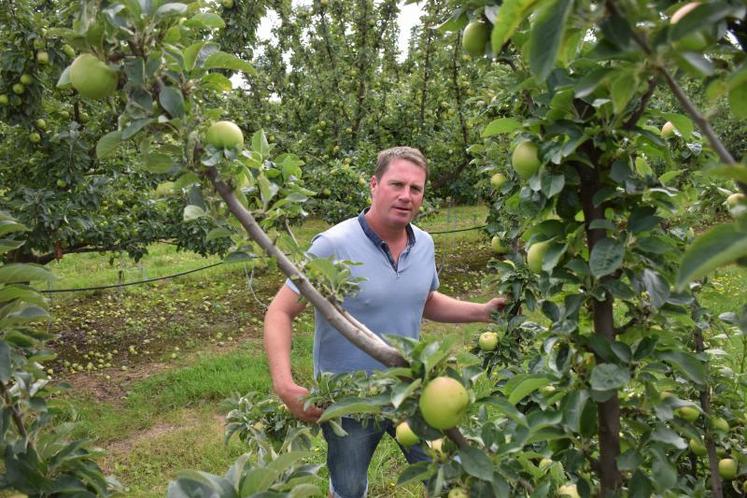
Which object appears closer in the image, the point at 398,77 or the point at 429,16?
the point at 429,16

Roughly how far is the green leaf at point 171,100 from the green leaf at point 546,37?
1.70 feet

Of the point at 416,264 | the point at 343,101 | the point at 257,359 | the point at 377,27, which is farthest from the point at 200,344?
the point at 377,27

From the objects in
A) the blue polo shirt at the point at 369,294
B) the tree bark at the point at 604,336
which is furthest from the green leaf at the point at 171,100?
the blue polo shirt at the point at 369,294

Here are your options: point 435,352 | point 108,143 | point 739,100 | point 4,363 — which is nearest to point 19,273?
point 4,363

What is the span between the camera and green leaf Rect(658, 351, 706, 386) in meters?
0.99

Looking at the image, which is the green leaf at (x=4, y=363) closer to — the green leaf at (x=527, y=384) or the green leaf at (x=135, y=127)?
the green leaf at (x=135, y=127)

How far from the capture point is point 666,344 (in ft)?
3.45

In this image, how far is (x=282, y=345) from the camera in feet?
6.71

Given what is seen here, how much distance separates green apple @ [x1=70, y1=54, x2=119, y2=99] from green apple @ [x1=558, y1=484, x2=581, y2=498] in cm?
100

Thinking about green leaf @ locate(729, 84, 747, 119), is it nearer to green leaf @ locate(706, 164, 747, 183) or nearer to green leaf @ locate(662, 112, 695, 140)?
green leaf @ locate(706, 164, 747, 183)

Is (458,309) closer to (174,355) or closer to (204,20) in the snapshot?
(204,20)

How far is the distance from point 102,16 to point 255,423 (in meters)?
A: 1.32

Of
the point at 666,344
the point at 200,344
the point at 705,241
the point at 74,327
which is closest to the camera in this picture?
the point at 705,241

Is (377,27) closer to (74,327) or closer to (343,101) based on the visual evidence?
(343,101)
